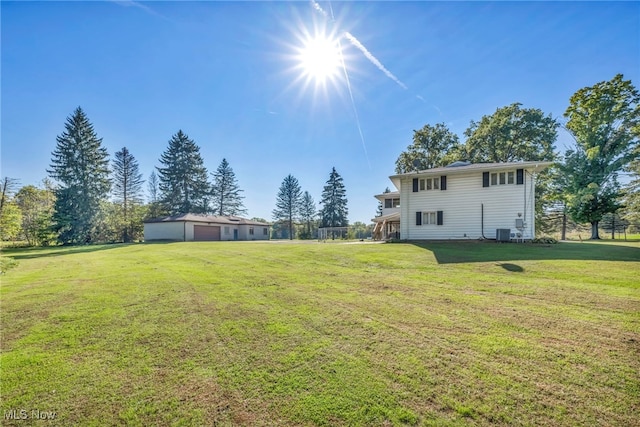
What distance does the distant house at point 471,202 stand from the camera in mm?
15484

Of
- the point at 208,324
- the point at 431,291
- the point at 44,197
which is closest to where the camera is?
the point at 208,324

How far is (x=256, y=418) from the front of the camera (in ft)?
7.68

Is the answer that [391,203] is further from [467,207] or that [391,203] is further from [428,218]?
[467,207]

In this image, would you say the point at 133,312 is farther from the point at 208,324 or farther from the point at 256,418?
the point at 256,418

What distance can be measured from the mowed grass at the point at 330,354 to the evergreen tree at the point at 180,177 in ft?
135

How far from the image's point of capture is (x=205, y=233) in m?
33.3

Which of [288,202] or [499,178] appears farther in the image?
[288,202]

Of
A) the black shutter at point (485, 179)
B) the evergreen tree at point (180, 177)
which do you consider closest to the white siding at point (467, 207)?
the black shutter at point (485, 179)

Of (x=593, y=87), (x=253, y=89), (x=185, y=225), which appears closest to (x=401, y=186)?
(x=253, y=89)

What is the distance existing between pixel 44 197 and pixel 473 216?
5298 centimetres

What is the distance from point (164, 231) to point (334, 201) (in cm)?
2747

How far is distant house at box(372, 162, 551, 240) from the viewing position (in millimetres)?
15484

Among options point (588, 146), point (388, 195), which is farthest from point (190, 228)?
point (588, 146)

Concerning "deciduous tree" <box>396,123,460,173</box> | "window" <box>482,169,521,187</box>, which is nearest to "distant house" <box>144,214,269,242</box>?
"deciduous tree" <box>396,123,460,173</box>
